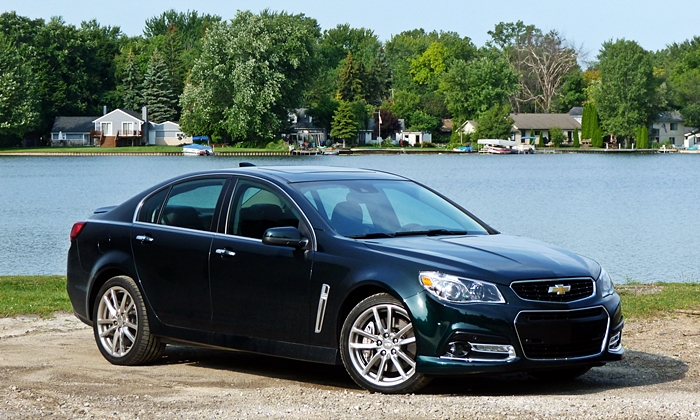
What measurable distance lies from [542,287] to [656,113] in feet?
479

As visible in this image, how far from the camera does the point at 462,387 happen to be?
323 inches

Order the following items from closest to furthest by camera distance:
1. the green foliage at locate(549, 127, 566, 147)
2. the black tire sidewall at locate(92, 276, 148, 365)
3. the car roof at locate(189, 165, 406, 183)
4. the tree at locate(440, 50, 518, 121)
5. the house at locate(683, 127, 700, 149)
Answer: the car roof at locate(189, 165, 406, 183)
the black tire sidewall at locate(92, 276, 148, 365)
the tree at locate(440, 50, 518, 121)
the green foliage at locate(549, 127, 566, 147)
the house at locate(683, 127, 700, 149)

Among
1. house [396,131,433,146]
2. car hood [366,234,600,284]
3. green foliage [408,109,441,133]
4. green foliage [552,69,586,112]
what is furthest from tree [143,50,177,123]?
car hood [366,234,600,284]

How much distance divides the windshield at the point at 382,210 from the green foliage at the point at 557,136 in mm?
147249

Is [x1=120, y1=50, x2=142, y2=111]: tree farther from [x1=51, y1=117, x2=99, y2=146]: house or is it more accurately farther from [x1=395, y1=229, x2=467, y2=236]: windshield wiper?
[x1=395, y1=229, x2=467, y2=236]: windshield wiper

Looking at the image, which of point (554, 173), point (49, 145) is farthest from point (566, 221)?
point (49, 145)

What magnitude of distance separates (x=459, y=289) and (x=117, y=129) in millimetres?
135621

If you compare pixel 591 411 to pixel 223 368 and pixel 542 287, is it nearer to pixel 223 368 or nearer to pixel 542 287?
pixel 542 287

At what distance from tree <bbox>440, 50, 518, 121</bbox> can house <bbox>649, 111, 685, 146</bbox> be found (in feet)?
85.1

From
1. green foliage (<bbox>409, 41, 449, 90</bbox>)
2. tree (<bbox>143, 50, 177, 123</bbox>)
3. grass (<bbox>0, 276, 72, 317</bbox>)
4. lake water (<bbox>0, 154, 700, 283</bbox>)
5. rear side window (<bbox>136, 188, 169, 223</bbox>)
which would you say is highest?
green foliage (<bbox>409, 41, 449, 90</bbox>)

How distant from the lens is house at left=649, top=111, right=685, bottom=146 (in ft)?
528

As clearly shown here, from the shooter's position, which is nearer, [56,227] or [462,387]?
[462,387]

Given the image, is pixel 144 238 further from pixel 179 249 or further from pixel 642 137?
pixel 642 137

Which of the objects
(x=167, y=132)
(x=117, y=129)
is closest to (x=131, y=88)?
(x=117, y=129)
